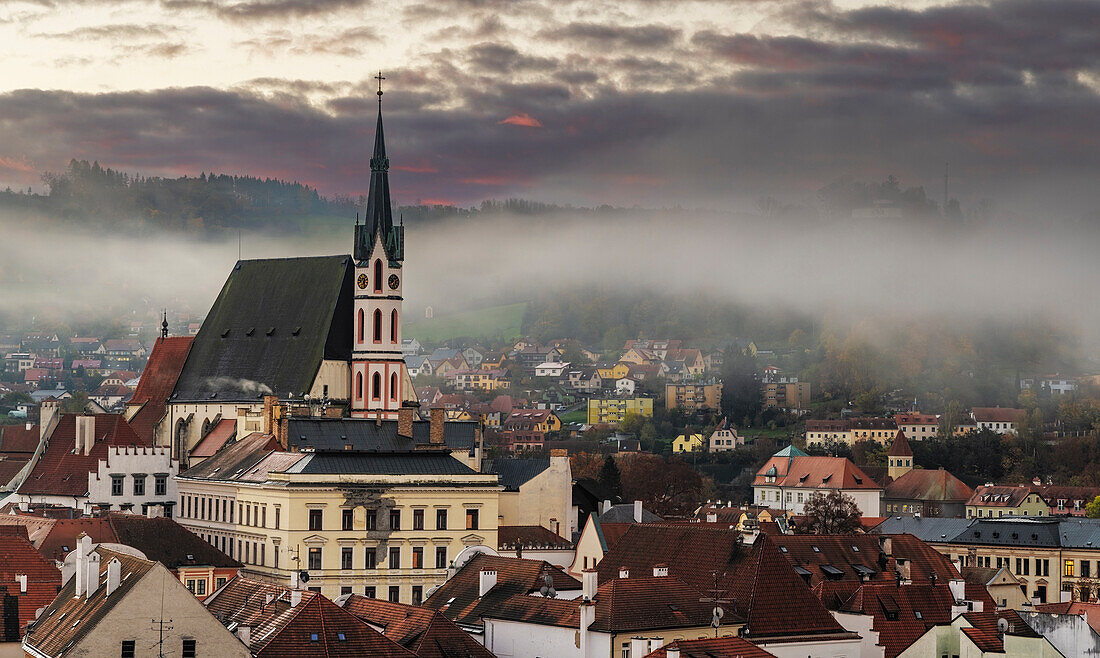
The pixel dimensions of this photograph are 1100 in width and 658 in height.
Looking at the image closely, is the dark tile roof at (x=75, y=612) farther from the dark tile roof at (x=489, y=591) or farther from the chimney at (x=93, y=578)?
the dark tile roof at (x=489, y=591)

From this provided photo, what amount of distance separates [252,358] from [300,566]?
35170 mm

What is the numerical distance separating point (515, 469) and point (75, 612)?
58679mm

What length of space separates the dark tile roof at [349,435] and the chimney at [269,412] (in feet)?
9.49

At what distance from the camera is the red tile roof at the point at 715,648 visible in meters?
58.1

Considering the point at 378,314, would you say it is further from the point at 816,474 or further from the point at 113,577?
the point at 816,474

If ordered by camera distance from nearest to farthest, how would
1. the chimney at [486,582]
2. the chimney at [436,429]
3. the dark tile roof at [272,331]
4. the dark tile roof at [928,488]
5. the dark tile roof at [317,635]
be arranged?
the dark tile roof at [317,635], the chimney at [486,582], the chimney at [436,429], the dark tile roof at [272,331], the dark tile roof at [928,488]

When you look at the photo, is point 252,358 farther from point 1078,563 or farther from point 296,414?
point 1078,563

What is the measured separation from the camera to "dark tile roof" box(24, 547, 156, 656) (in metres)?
53.3

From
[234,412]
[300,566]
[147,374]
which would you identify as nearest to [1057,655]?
[300,566]

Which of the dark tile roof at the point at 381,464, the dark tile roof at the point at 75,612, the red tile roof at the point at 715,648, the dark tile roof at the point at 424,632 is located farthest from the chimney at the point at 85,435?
the red tile roof at the point at 715,648

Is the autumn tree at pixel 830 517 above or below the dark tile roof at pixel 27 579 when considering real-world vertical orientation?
below

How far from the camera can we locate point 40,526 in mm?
90062

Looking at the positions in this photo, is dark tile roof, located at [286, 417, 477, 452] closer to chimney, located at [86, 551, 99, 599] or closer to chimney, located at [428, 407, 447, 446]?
chimney, located at [428, 407, 447, 446]

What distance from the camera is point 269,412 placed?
108 metres
